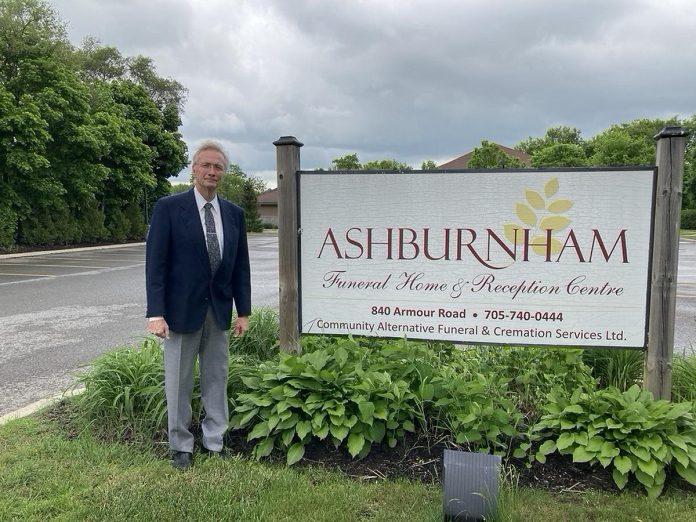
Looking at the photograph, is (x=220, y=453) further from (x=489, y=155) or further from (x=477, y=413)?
(x=489, y=155)

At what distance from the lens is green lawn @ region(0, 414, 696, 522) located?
2.57 metres

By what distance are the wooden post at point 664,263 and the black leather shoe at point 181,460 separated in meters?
2.85

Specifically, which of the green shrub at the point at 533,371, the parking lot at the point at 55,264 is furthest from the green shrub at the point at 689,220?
the green shrub at the point at 533,371

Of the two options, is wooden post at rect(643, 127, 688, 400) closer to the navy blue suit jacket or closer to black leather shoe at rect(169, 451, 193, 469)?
the navy blue suit jacket

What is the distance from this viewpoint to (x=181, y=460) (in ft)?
10.1

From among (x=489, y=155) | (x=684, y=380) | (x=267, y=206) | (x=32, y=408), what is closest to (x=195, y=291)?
(x=32, y=408)

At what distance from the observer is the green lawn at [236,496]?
2.57 m

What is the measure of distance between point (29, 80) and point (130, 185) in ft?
22.2

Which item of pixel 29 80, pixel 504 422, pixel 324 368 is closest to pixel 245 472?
pixel 324 368

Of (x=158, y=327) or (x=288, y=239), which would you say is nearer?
(x=158, y=327)

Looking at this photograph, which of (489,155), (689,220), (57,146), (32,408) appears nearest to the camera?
(32,408)

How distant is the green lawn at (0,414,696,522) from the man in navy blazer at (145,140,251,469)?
0.92 feet

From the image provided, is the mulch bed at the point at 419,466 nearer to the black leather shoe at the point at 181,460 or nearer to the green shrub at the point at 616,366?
the black leather shoe at the point at 181,460

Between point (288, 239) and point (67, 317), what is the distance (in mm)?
5776
